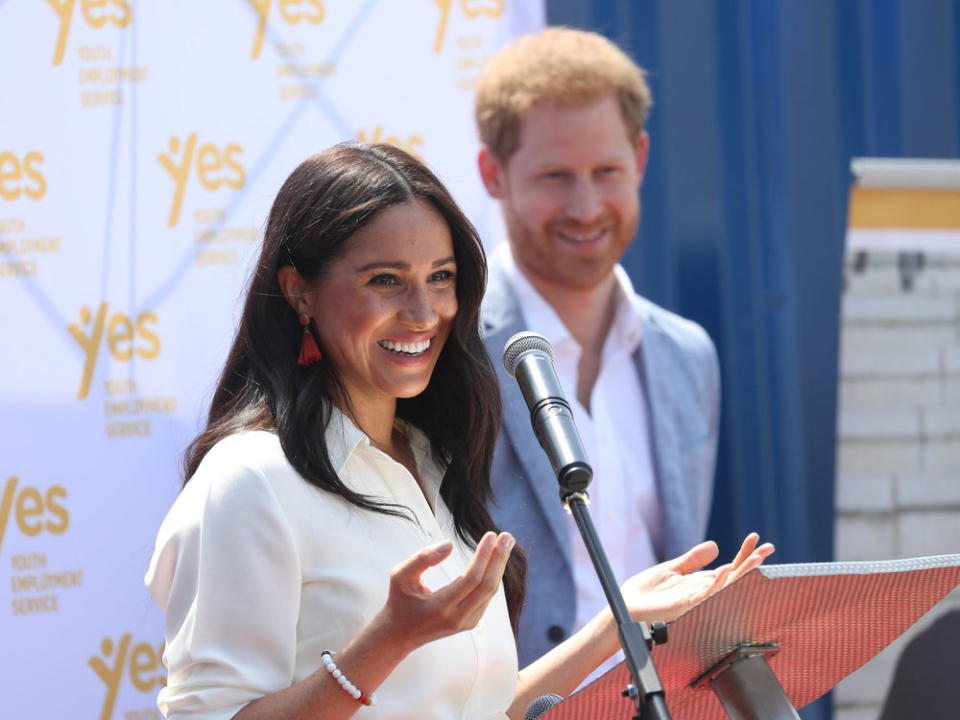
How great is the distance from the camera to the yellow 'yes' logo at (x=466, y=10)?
3285 mm

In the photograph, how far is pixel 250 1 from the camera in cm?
311

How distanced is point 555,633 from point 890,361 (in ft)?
4.98

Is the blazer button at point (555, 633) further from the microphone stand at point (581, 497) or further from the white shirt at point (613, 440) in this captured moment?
the microphone stand at point (581, 497)

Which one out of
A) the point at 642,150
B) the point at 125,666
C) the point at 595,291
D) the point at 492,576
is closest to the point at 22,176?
the point at 125,666

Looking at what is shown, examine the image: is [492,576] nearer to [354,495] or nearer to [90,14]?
[354,495]

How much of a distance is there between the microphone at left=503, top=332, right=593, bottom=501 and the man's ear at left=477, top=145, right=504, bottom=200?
1715mm

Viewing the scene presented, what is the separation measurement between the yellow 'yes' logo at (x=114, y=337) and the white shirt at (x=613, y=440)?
3.01ft

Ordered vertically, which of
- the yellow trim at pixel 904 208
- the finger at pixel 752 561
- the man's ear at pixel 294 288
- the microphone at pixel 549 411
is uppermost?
the yellow trim at pixel 904 208

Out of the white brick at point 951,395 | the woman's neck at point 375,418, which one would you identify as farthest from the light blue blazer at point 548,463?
the white brick at point 951,395

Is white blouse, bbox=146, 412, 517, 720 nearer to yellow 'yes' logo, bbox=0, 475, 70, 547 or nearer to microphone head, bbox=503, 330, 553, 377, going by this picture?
microphone head, bbox=503, 330, 553, 377

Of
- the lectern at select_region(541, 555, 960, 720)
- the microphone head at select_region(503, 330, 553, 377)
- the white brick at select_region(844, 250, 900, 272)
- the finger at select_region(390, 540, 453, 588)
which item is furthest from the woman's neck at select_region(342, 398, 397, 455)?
the white brick at select_region(844, 250, 900, 272)

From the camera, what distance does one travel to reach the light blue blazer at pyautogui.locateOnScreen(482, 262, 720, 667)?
3.04 meters

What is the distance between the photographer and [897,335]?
391cm

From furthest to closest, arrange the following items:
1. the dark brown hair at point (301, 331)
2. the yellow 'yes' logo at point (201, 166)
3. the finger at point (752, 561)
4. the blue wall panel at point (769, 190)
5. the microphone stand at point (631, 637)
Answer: the blue wall panel at point (769, 190) → the yellow 'yes' logo at point (201, 166) → the dark brown hair at point (301, 331) → the finger at point (752, 561) → the microphone stand at point (631, 637)
